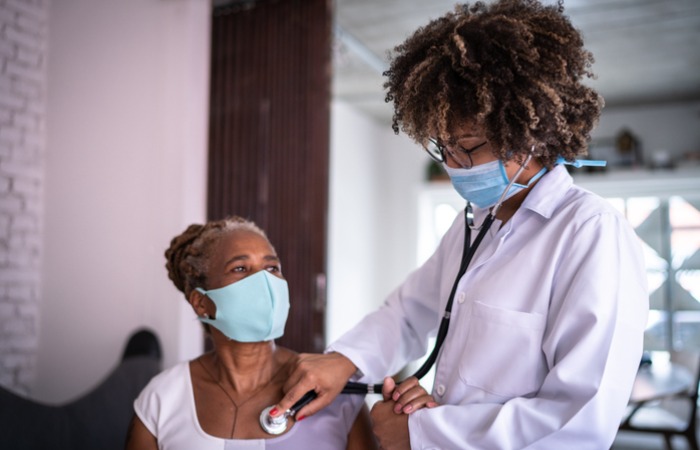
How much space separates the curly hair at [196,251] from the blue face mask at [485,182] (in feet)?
2.23

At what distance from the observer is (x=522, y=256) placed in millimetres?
1226

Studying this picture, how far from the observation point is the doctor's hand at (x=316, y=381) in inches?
55.2

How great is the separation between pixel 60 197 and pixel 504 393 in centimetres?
258

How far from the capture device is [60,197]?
3.01 m

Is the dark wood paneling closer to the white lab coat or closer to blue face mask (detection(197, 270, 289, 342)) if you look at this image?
blue face mask (detection(197, 270, 289, 342))

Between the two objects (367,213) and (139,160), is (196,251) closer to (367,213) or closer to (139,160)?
(139,160)

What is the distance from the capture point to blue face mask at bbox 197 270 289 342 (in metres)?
1.58

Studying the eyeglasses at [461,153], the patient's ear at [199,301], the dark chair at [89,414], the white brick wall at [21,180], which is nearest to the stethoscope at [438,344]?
the eyeglasses at [461,153]

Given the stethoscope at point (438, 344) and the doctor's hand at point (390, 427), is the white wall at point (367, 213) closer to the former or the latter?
the stethoscope at point (438, 344)

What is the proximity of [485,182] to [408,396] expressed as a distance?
476 mm

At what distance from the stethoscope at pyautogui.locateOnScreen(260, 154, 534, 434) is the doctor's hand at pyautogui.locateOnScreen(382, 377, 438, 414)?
36 millimetres

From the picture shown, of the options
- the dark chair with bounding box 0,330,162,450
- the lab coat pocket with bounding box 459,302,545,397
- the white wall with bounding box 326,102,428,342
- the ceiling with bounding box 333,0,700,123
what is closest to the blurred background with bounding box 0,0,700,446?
the dark chair with bounding box 0,330,162,450

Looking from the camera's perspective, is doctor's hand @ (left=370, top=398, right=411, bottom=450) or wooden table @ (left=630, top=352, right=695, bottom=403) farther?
wooden table @ (left=630, top=352, right=695, bottom=403)

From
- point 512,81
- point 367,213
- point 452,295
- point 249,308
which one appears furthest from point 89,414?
point 367,213
